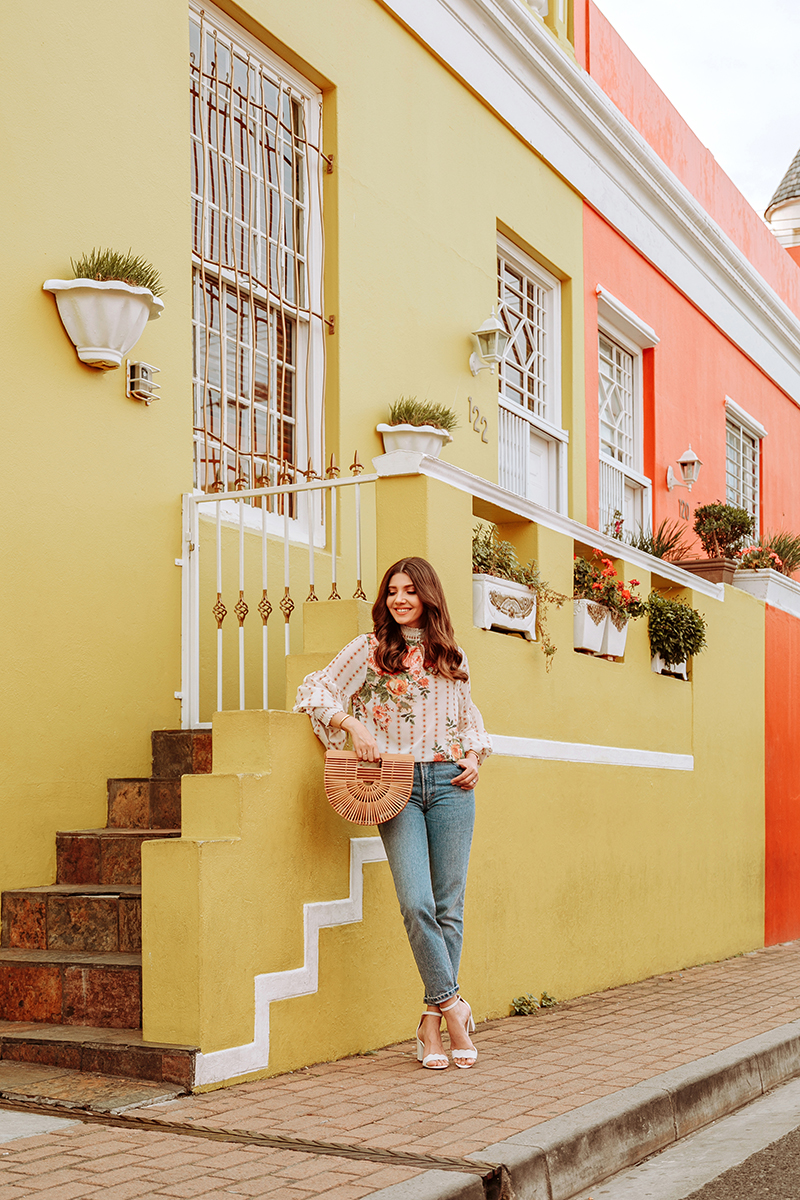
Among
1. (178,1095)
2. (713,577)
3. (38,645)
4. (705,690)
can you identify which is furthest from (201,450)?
(713,577)

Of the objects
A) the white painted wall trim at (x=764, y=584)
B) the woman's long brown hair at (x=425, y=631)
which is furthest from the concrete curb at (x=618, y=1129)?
the white painted wall trim at (x=764, y=584)

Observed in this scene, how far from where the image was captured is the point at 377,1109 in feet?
15.2

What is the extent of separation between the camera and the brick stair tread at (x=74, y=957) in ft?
16.9

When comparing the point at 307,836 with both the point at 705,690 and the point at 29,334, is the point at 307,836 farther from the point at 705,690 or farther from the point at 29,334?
the point at 705,690

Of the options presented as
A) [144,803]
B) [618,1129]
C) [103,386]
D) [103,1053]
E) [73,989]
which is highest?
[103,386]

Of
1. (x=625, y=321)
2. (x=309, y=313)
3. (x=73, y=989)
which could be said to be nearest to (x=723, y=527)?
(x=625, y=321)

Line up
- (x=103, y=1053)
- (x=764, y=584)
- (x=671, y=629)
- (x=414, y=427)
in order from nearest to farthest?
1. (x=103, y=1053)
2. (x=414, y=427)
3. (x=671, y=629)
4. (x=764, y=584)

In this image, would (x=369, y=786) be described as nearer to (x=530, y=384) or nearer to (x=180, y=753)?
(x=180, y=753)

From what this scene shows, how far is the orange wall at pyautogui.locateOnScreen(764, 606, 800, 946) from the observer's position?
11375mm

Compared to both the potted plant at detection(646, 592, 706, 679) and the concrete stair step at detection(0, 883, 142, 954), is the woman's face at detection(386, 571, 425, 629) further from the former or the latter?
the potted plant at detection(646, 592, 706, 679)

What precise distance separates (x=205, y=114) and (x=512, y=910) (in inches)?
180

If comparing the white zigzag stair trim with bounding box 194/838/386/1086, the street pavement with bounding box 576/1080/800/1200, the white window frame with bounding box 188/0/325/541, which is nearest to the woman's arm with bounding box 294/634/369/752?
the white zigzag stair trim with bounding box 194/838/386/1086

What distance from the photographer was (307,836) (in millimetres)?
5414

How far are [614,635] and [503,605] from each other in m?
1.49
